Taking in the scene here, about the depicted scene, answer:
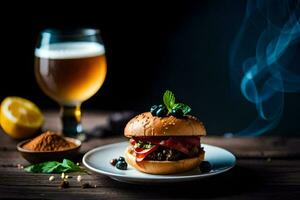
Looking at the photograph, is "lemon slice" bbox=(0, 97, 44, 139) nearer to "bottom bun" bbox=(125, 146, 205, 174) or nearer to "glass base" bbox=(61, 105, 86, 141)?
"glass base" bbox=(61, 105, 86, 141)

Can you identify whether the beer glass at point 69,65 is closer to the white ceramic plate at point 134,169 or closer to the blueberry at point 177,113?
the white ceramic plate at point 134,169

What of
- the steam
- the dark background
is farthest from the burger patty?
the steam

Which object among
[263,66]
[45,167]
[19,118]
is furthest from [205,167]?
[263,66]

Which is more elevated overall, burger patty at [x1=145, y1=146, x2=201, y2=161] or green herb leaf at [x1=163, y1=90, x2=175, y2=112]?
green herb leaf at [x1=163, y1=90, x2=175, y2=112]

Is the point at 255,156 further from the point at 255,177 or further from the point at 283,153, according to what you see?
the point at 255,177

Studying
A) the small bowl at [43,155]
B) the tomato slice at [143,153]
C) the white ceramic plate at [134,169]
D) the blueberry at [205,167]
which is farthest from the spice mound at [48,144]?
the blueberry at [205,167]

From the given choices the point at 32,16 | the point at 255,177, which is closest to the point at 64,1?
the point at 32,16
